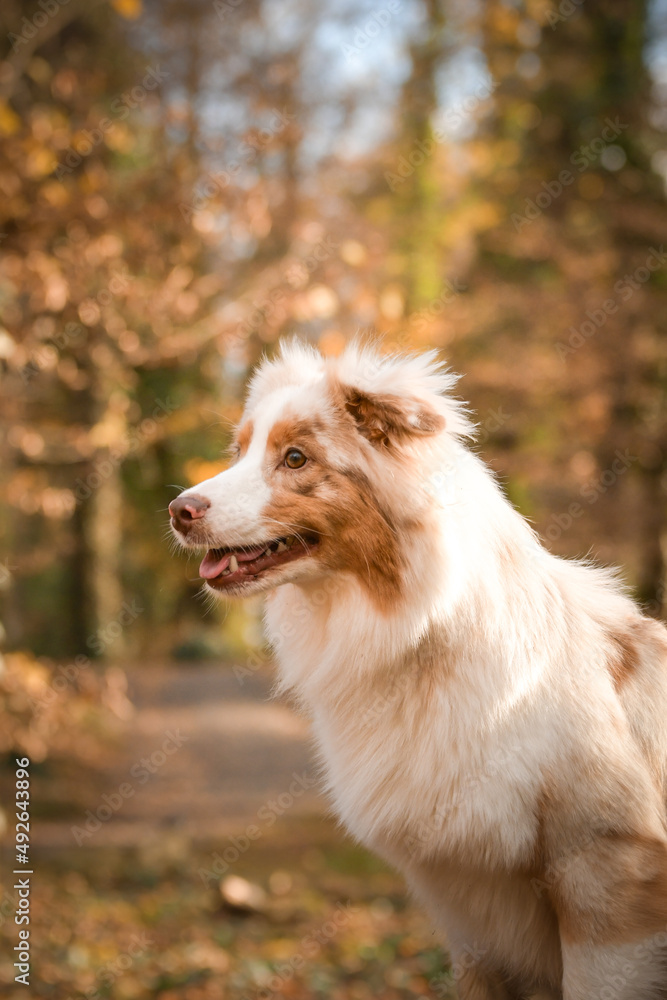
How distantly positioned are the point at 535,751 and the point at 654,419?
9.10m

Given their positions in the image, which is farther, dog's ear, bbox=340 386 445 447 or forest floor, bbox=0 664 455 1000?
forest floor, bbox=0 664 455 1000

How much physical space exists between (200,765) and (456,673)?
10.2 meters

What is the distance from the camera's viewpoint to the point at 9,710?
6.44m

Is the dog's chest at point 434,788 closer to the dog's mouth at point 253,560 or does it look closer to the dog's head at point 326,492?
the dog's head at point 326,492

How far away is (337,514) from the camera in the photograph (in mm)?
2695

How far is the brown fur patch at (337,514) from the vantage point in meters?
2.68

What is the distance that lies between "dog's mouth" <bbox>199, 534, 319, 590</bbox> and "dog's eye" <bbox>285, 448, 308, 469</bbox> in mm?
238

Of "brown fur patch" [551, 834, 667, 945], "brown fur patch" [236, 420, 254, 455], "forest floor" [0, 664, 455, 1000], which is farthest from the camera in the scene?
"forest floor" [0, 664, 455, 1000]

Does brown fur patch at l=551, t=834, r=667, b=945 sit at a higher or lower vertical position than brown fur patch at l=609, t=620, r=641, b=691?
lower

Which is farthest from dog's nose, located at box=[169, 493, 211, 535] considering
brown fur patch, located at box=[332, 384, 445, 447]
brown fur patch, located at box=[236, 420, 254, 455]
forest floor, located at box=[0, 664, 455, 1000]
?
forest floor, located at box=[0, 664, 455, 1000]

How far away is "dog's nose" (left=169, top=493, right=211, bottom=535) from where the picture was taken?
2.57 m

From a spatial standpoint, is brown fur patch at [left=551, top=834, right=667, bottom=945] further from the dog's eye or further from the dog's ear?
the dog's eye

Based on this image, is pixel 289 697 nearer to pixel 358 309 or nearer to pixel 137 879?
pixel 358 309

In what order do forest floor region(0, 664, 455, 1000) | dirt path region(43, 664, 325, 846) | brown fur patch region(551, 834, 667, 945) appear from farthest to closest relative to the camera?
dirt path region(43, 664, 325, 846) → forest floor region(0, 664, 455, 1000) → brown fur patch region(551, 834, 667, 945)
